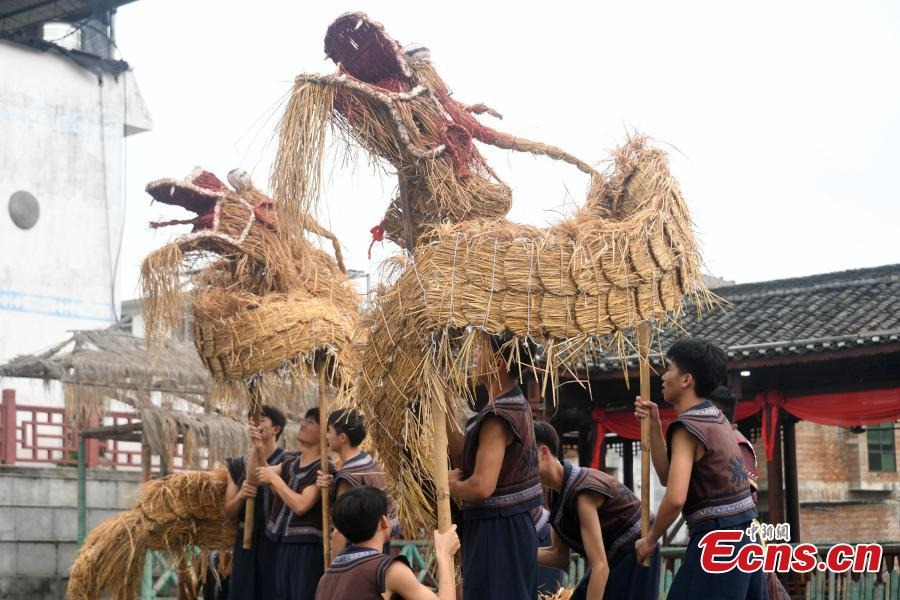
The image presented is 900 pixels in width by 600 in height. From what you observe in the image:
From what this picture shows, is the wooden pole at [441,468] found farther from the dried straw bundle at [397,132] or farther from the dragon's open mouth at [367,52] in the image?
the dragon's open mouth at [367,52]

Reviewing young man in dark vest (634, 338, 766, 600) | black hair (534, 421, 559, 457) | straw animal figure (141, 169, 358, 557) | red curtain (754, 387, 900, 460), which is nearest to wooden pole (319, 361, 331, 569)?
straw animal figure (141, 169, 358, 557)

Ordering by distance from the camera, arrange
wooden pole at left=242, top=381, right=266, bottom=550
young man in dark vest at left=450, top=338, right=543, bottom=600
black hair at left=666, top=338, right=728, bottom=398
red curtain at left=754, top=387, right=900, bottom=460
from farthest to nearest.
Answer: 1. red curtain at left=754, top=387, right=900, bottom=460
2. wooden pole at left=242, top=381, right=266, bottom=550
3. young man in dark vest at left=450, top=338, right=543, bottom=600
4. black hair at left=666, top=338, right=728, bottom=398

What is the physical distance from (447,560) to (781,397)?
8.87 metres

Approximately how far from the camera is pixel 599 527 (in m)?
5.61

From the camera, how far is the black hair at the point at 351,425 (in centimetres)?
699

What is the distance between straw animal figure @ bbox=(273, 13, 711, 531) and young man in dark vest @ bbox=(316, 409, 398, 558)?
56 centimetres

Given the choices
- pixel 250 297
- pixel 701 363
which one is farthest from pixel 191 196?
pixel 701 363

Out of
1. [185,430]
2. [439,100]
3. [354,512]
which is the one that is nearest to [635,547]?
[354,512]

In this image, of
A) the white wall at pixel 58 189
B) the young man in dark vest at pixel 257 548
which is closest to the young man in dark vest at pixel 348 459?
the young man in dark vest at pixel 257 548

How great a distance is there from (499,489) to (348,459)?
65.4 inches

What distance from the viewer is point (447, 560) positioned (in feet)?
16.9

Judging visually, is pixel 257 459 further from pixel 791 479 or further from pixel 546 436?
pixel 791 479

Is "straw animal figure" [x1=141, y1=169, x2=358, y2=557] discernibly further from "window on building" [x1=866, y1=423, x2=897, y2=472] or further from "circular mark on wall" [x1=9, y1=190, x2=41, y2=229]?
"window on building" [x1=866, y1=423, x2=897, y2=472]

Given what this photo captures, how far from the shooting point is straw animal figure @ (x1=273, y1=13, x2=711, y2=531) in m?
5.37
